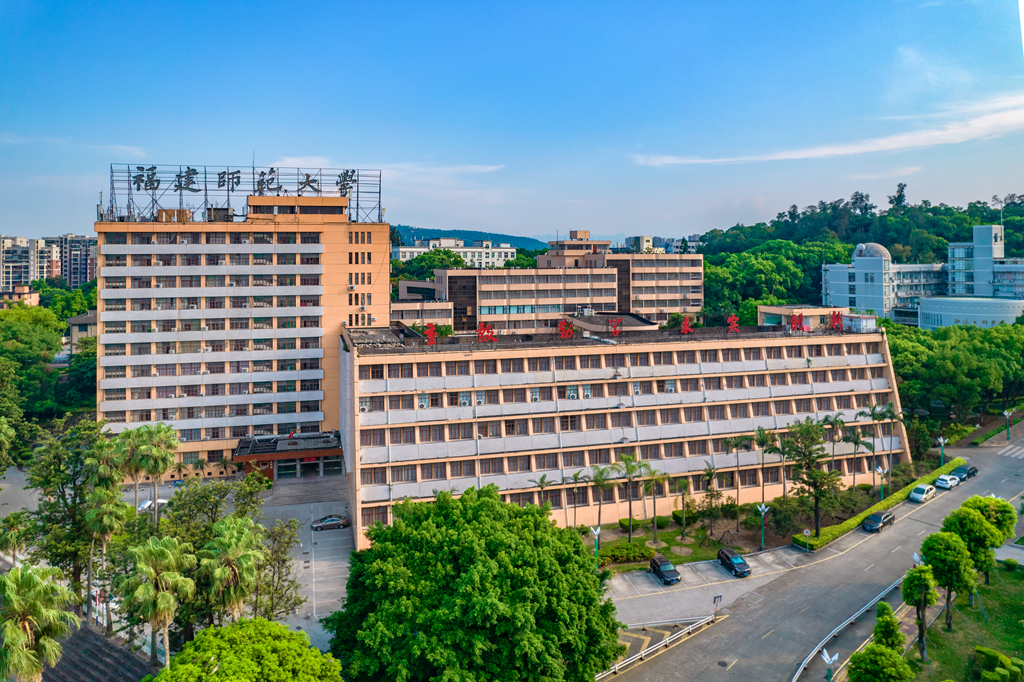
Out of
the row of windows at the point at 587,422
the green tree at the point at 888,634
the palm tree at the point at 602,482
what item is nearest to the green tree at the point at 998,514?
the green tree at the point at 888,634

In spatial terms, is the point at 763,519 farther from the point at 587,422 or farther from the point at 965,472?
the point at 965,472

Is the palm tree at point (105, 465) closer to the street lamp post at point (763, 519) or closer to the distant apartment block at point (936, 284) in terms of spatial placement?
the street lamp post at point (763, 519)

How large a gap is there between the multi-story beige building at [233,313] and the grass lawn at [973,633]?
4661 cm

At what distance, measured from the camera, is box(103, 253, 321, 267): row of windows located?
207 ft

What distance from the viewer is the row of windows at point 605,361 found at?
46.9 meters

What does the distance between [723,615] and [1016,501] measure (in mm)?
27152

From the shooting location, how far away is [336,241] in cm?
6694

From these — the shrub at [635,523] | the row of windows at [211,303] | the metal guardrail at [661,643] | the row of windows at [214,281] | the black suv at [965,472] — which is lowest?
the metal guardrail at [661,643]

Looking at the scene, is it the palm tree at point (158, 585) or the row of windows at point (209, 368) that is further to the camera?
the row of windows at point (209, 368)

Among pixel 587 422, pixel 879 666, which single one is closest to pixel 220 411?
pixel 587 422

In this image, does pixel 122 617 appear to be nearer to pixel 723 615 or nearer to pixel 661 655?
pixel 661 655

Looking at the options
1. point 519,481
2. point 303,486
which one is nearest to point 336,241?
point 303,486

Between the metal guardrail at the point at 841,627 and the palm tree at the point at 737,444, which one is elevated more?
the palm tree at the point at 737,444

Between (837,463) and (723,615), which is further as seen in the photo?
(837,463)
